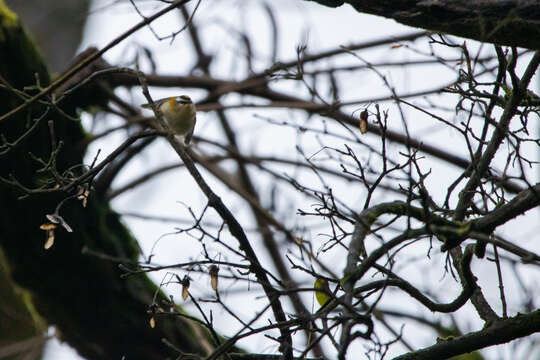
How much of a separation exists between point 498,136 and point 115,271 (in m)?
2.36

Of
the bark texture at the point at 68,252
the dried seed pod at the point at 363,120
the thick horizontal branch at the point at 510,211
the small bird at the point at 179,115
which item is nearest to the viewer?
the thick horizontal branch at the point at 510,211

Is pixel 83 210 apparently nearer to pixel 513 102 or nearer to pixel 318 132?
pixel 318 132

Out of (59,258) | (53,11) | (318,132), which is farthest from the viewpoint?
(53,11)

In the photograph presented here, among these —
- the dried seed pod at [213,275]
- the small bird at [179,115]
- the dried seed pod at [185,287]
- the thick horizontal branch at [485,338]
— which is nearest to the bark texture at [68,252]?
the small bird at [179,115]

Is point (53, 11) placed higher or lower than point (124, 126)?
higher

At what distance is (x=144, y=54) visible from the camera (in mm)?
3586

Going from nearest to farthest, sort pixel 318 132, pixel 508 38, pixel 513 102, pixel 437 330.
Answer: pixel 508 38, pixel 513 102, pixel 318 132, pixel 437 330

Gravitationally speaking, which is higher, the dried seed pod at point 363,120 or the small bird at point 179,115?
the small bird at point 179,115

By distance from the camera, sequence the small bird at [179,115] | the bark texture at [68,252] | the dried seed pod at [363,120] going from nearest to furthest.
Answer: the dried seed pod at [363,120] → the bark texture at [68,252] → the small bird at [179,115]

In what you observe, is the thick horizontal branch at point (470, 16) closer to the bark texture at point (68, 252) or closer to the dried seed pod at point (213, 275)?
the dried seed pod at point (213, 275)

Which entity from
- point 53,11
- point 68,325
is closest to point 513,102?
point 68,325

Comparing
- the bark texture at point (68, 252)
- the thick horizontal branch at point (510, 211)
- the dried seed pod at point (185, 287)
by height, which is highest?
the bark texture at point (68, 252)

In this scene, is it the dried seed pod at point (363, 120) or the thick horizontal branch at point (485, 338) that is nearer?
the thick horizontal branch at point (485, 338)

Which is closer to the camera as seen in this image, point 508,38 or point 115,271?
point 508,38
